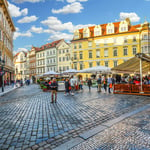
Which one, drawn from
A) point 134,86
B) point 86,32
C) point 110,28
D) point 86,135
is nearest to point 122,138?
point 86,135

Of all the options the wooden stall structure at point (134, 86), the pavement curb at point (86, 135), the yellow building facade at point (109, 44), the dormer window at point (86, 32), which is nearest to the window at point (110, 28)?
the yellow building facade at point (109, 44)

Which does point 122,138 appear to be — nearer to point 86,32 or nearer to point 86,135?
point 86,135

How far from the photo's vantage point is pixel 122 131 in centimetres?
445

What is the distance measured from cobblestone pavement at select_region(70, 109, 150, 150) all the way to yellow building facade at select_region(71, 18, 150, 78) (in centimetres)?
3734

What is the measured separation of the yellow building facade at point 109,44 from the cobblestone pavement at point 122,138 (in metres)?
37.3

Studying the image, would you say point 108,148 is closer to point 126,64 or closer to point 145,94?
point 145,94

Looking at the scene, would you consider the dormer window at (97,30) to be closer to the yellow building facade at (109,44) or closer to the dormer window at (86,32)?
the yellow building facade at (109,44)

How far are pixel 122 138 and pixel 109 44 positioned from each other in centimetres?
4120

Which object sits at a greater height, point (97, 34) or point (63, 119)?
point (97, 34)

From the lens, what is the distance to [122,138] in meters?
3.96

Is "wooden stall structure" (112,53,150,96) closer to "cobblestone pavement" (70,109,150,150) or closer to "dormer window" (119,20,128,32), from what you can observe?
"cobblestone pavement" (70,109,150,150)

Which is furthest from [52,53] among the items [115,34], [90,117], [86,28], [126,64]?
[90,117]

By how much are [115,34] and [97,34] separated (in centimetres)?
572

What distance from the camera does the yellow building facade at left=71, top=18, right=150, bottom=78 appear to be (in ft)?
129
